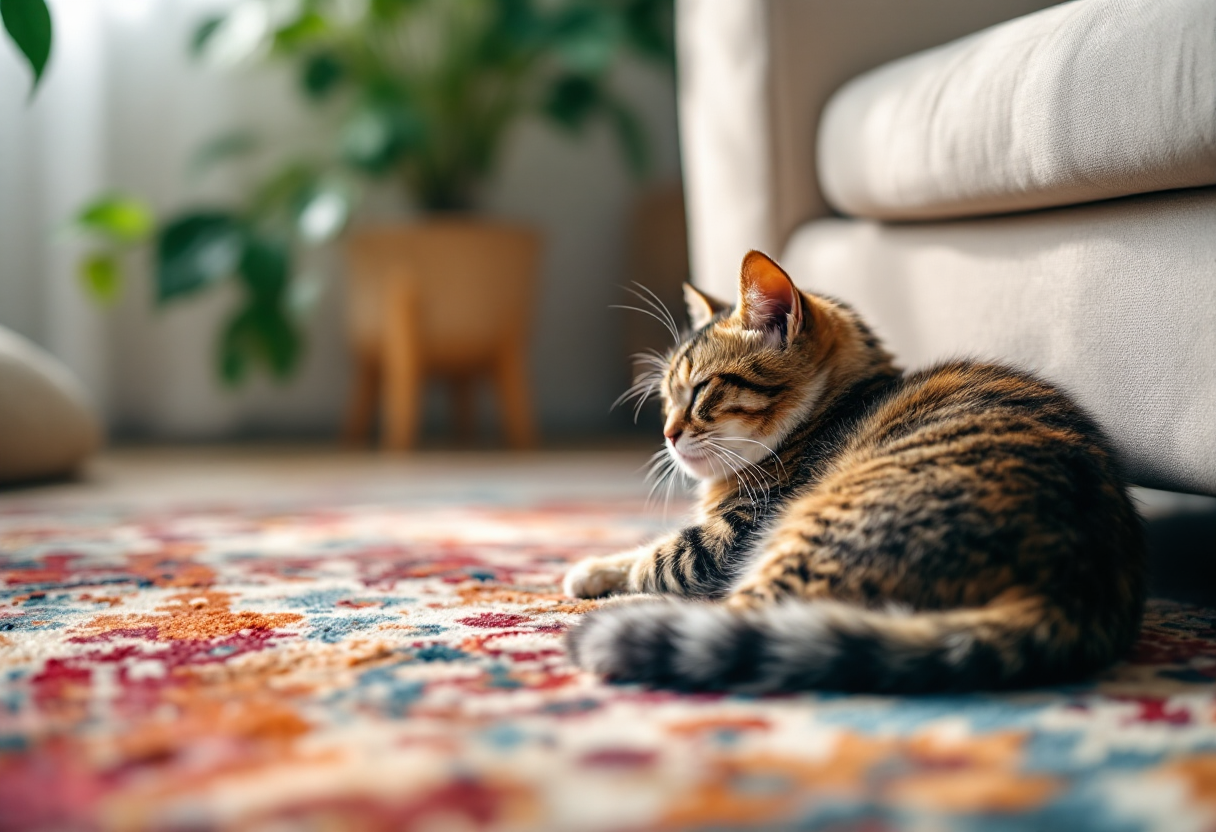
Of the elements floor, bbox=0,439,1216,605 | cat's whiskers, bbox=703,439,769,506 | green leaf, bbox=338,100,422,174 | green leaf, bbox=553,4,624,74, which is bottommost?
floor, bbox=0,439,1216,605

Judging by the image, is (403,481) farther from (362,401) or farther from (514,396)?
(362,401)

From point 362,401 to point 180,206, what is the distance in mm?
774

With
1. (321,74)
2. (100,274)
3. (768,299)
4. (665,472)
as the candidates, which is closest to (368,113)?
(321,74)

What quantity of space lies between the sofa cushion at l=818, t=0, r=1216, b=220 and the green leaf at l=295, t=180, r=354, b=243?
4.64ft

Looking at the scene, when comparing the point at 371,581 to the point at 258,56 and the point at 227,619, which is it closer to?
the point at 227,619

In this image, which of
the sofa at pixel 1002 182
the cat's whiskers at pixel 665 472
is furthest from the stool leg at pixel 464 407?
the sofa at pixel 1002 182

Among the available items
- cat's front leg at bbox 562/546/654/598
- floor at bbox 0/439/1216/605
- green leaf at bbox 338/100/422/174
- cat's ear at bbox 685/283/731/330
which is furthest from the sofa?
green leaf at bbox 338/100/422/174

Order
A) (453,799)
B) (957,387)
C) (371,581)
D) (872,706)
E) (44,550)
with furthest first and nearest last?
(44,550)
(371,581)
(957,387)
(872,706)
(453,799)

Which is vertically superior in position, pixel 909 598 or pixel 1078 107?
pixel 1078 107

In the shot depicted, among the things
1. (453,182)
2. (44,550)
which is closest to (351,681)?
(44,550)

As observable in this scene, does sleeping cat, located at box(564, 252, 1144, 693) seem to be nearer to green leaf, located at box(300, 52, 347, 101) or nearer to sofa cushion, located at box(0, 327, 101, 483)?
sofa cushion, located at box(0, 327, 101, 483)

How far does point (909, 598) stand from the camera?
0.73 metres

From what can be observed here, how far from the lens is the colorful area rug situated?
537mm

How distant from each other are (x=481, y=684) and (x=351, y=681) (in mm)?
92
